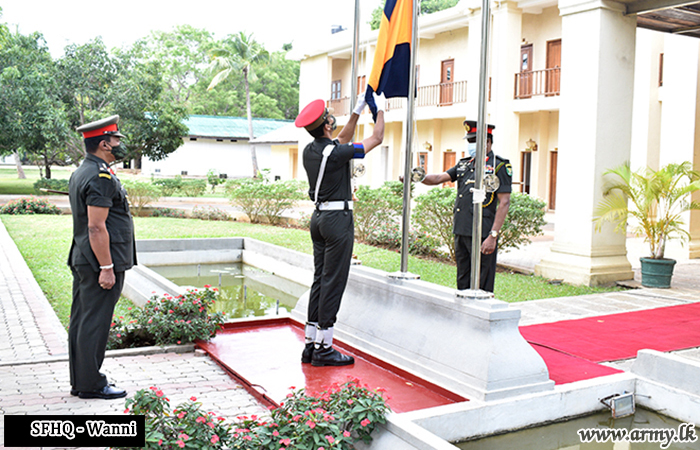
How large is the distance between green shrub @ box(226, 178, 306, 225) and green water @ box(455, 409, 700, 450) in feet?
49.8

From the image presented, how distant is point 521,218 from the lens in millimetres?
11375

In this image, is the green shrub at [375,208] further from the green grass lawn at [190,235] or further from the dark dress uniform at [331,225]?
the dark dress uniform at [331,225]

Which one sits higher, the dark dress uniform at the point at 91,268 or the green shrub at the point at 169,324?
the dark dress uniform at the point at 91,268

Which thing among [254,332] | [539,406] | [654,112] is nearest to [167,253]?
[254,332]

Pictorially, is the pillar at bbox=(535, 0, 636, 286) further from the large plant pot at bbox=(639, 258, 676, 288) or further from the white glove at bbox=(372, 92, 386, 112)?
the white glove at bbox=(372, 92, 386, 112)

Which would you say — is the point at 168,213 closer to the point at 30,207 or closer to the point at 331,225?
the point at 30,207

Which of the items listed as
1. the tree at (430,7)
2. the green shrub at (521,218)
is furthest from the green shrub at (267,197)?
the tree at (430,7)

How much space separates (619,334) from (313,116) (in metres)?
4.13

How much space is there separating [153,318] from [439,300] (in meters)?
2.75

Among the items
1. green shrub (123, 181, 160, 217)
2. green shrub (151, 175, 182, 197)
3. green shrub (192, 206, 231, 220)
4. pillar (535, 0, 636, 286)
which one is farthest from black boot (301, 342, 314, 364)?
green shrub (151, 175, 182, 197)

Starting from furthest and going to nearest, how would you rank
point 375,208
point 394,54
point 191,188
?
1. point 191,188
2. point 375,208
3. point 394,54

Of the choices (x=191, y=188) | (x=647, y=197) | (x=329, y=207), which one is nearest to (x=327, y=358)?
(x=329, y=207)

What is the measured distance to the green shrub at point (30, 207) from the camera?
67.6 ft

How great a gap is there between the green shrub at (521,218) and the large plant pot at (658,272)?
2.13 m
